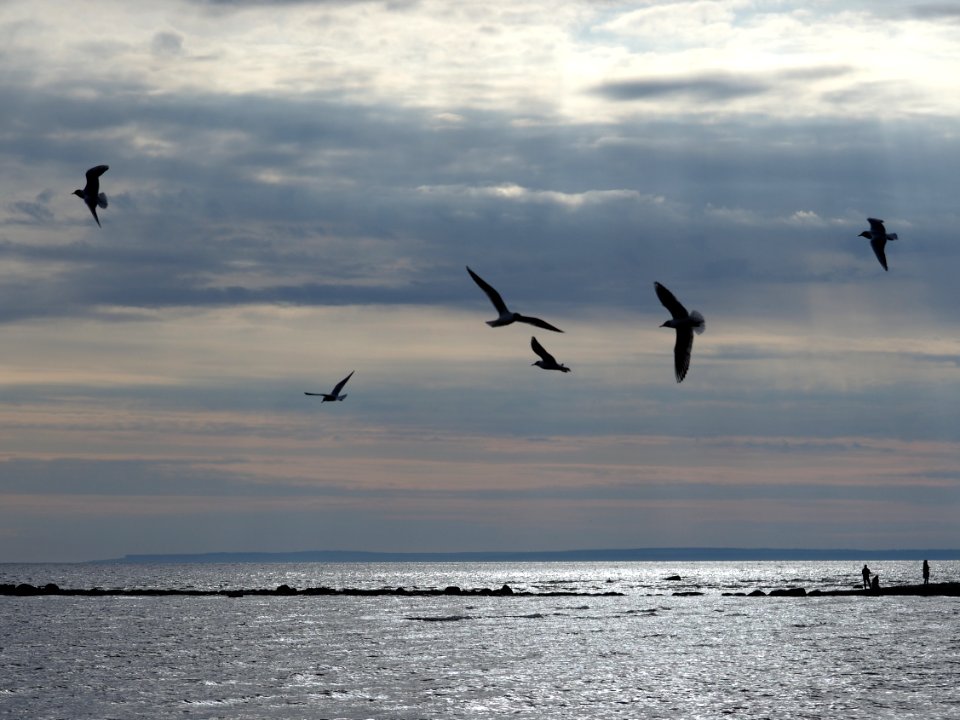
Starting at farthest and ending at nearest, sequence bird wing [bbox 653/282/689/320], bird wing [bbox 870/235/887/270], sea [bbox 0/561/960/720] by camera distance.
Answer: sea [bbox 0/561/960/720], bird wing [bbox 870/235/887/270], bird wing [bbox 653/282/689/320]

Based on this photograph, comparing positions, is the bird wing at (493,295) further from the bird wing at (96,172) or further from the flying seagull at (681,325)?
the bird wing at (96,172)

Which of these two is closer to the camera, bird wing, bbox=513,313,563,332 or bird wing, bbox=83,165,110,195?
bird wing, bbox=513,313,563,332

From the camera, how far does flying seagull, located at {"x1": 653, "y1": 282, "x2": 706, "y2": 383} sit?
2368 centimetres

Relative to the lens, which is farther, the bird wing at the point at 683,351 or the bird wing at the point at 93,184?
the bird wing at the point at 93,184

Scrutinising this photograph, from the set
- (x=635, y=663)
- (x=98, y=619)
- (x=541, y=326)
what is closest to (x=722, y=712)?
(x=635, y=663)

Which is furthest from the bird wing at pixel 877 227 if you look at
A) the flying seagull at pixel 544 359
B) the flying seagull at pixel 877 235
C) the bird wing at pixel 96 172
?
the bird wing at pixel 96 172

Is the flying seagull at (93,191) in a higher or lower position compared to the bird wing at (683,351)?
higher

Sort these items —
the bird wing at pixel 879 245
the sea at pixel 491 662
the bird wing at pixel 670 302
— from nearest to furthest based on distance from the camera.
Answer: the bird wing at pixel 670 302 < the bird wing at pixel 879 245 < the sea at pixel 491 662

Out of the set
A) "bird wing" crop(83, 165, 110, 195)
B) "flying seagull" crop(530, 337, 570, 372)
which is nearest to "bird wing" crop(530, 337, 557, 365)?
"flying seagull" crop(530, 337, 570, 372)

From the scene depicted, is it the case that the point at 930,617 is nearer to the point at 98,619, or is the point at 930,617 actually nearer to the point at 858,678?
the point at 858,678

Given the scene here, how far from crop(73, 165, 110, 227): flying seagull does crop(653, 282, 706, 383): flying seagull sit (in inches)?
578

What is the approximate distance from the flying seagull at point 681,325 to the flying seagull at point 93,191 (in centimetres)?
1469

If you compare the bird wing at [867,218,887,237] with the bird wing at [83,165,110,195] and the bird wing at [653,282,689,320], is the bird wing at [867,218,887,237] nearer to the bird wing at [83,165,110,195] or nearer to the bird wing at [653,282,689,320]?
the bird wing at [653,282,689,320]

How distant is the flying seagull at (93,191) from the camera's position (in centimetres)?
3139
